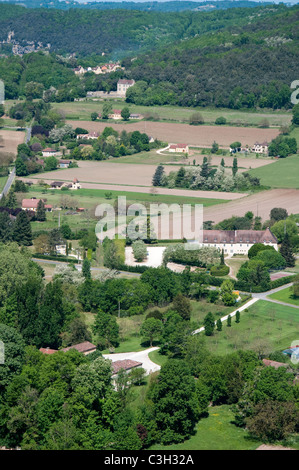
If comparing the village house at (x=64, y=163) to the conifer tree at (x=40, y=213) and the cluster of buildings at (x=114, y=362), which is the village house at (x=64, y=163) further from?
the cluster of buildings at (x=114, y=362)

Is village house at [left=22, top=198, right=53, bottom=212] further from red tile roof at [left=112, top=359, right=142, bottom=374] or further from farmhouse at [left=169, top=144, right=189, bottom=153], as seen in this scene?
red tile roof at [left=112, top=359, right=142, bottom=374]

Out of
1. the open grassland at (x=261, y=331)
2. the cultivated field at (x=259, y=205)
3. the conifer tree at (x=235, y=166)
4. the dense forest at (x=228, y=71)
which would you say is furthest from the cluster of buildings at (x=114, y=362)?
the dense forest at (x=228, y=71)

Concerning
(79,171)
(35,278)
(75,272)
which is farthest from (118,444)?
(79,171)

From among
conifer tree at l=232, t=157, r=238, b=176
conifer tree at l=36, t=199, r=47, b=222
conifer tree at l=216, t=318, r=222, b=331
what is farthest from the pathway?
conifer tree at l=232, t=157, r=238, b=176

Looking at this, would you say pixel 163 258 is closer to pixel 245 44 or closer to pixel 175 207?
pixel 175 207

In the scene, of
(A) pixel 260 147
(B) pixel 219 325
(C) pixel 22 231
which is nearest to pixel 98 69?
(A) pixel 260 147

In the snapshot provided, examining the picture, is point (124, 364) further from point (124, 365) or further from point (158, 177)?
point (158, 177)
